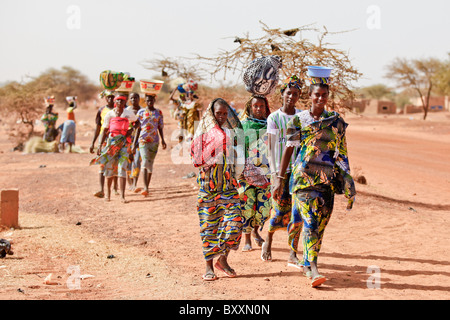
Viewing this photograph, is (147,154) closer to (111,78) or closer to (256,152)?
(111,78)

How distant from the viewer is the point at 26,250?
7820mm

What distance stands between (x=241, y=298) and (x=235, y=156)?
148 cm

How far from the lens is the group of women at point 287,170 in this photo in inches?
232

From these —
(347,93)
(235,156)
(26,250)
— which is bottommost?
(26,250)

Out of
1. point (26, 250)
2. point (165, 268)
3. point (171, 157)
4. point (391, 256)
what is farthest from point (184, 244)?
point (171, 157)

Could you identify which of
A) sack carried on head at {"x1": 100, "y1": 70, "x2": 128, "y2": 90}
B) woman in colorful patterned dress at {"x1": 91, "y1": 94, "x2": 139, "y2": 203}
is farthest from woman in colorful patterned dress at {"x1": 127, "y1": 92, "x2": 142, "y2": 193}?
sack carried on head at {"x1": 100, "y1": 70, "x2": 128, "y2": 90}

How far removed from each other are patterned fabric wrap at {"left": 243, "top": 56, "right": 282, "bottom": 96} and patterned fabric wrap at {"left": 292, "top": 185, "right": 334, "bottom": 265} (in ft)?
5.31

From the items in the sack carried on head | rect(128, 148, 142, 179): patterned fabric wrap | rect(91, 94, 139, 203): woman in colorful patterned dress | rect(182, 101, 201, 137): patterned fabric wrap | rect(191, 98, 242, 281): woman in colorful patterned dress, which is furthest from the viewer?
rect(182, 101, 201, 137): patterned fabric wrap

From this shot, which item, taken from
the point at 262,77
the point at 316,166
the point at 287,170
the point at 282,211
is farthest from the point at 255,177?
the point at 316,166

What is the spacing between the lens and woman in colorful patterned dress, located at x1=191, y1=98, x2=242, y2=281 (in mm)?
6113

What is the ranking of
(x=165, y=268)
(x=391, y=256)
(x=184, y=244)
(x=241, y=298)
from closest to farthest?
(x=241, y=298), (x=165, y=268), (x=391, y=256), (x=184, y=244)

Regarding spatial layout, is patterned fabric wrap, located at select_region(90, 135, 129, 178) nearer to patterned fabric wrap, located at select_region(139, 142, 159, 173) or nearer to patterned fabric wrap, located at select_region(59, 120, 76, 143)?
patterned fabric wrap, located at select_region(139, 142, 159, 173)

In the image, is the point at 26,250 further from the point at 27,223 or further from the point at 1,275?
the point at 27,223

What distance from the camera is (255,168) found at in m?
7.06
